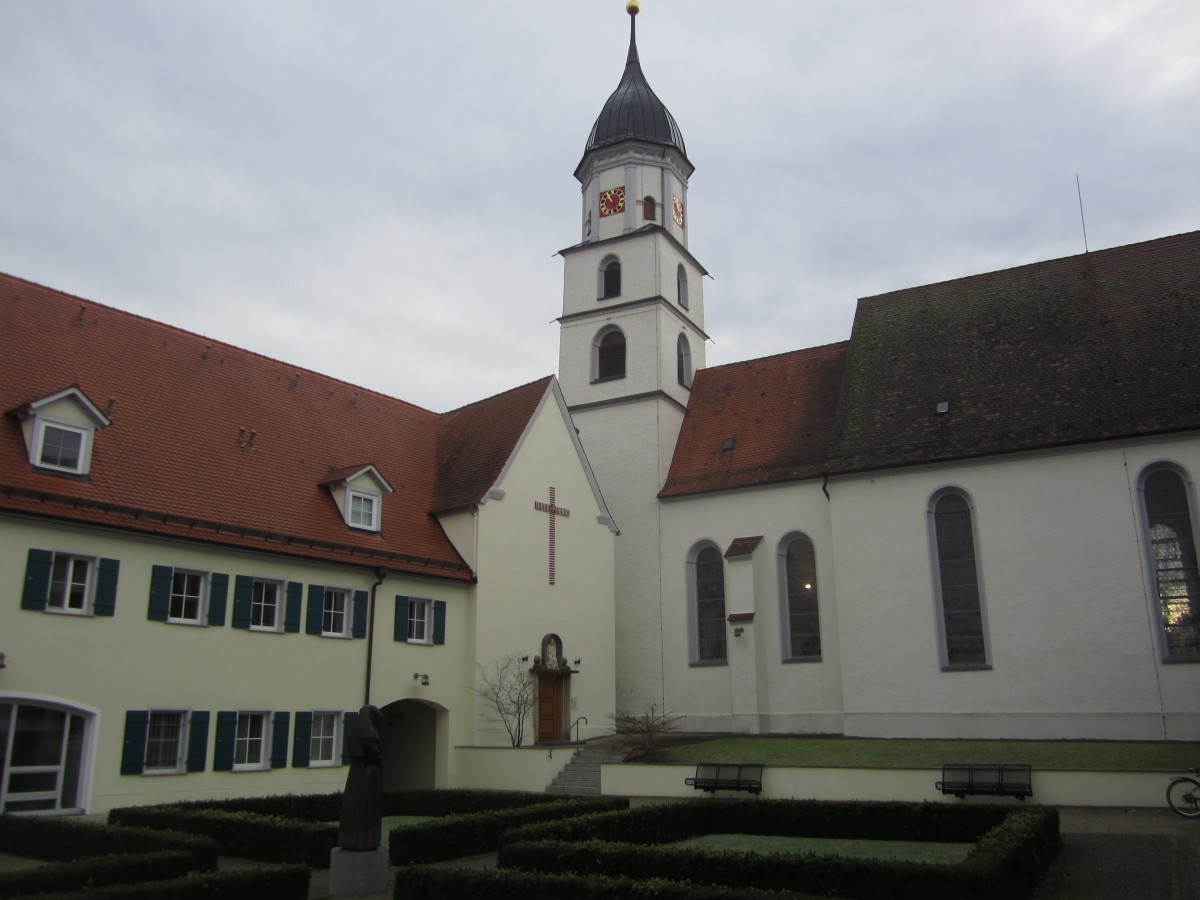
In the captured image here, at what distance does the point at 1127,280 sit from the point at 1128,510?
7720mm

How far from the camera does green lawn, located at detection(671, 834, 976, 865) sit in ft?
46.6

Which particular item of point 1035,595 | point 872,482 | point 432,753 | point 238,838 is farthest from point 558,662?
point 238,838

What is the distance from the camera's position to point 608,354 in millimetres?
38594

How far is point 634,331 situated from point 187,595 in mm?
20621

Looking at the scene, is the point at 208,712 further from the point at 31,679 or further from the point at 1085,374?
the point at 1085,374

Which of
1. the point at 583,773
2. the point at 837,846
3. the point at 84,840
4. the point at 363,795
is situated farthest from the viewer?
the point at 583,773

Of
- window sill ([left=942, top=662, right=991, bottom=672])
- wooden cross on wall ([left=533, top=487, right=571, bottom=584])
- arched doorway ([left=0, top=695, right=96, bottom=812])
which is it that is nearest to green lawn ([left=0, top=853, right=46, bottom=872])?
arched doorway ([left=0, top=695, right=96, bottom=812])

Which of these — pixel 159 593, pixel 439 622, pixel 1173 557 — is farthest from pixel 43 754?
pixel 1173 557

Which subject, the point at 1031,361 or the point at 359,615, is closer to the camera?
the point at 359,615

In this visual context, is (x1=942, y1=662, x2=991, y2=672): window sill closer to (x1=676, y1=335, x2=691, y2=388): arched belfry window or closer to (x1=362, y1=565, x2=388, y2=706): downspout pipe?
(x1=362, y1=565, x2=388, y2=706): downspout pipe

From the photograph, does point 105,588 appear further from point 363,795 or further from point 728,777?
point 728,777

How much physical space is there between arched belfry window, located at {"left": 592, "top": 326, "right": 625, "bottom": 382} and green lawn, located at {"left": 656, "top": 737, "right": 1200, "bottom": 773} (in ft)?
50.0

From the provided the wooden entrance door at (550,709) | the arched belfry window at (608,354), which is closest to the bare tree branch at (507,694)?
the wooden entrance door at (550,709)

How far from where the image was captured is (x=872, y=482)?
29.5 m
